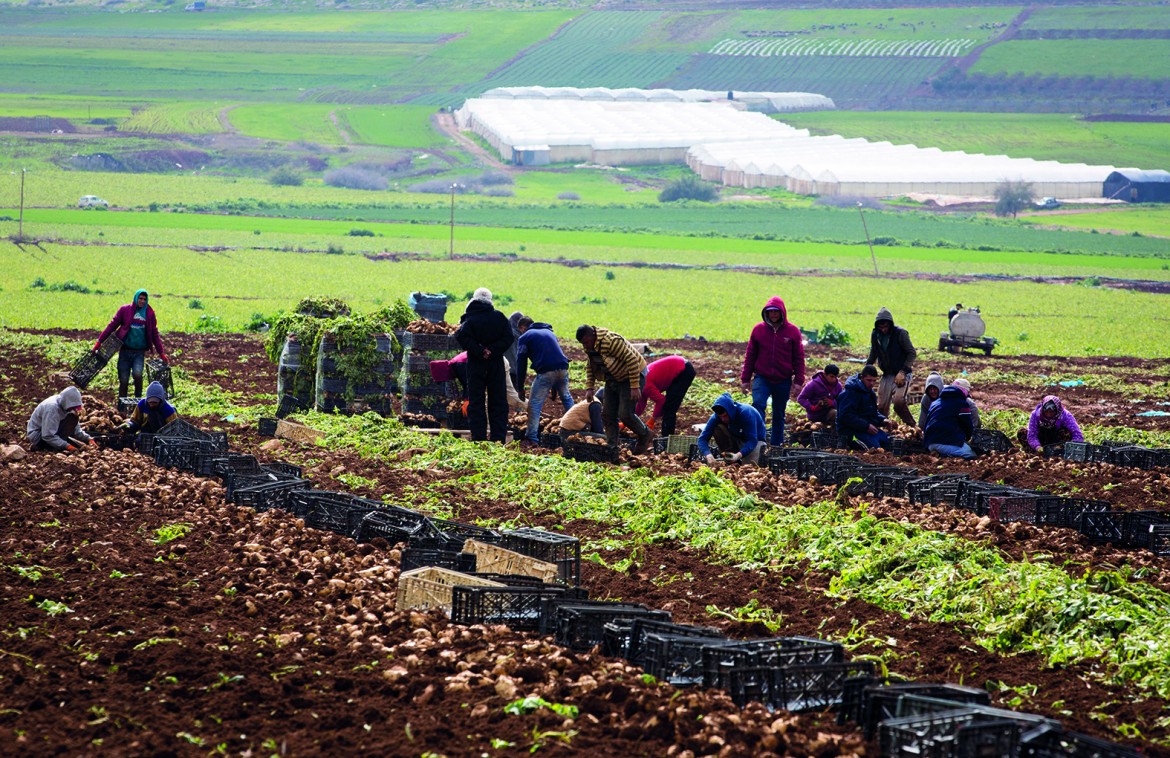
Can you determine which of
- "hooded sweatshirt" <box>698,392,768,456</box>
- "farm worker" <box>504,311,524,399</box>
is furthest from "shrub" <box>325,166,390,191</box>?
"hooded sweatshirt" <box>698,392,768,456</box>

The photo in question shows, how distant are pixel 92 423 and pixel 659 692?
10815mm

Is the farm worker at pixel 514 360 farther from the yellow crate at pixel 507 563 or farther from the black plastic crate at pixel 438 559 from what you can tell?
the black plastic crate at pixel 438 559

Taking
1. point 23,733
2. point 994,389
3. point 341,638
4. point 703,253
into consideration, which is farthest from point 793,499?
point 703,253

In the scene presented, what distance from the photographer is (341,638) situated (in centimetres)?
845

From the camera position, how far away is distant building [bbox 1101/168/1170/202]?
101812 millimetres

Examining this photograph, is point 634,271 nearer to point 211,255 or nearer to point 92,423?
point 211,255

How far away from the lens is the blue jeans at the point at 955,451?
1625 centimetres

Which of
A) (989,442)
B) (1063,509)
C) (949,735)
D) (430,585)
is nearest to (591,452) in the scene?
(989,442)

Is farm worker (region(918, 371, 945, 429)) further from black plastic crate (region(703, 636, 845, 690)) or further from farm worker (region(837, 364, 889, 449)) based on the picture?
black plastic crate (region(703, 636, 845, 690))

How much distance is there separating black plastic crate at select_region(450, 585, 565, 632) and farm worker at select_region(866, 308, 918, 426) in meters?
9.85

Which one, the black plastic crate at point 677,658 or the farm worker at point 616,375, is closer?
the black plastic crate at point 677,658

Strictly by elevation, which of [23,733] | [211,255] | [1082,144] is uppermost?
[1082,144]

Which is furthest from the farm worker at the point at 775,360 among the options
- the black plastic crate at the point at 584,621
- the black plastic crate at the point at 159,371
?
the black plastic crate at the point at 584,621

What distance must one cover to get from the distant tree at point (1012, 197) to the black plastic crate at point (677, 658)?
91.8m
